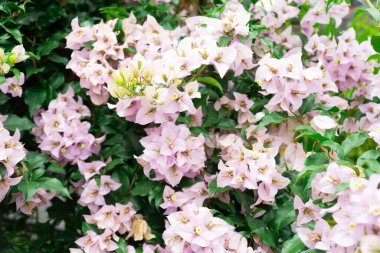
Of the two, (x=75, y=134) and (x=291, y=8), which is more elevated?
(x=291, y=8)

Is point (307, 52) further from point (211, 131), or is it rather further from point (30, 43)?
point (30, 43)

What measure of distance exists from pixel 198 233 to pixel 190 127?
31 cm

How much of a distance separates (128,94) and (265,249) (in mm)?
457

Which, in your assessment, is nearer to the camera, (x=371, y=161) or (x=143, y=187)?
(x=371, y=161)

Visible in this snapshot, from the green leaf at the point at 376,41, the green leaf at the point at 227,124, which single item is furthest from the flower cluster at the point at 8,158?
the green leaf at the point at 376,41

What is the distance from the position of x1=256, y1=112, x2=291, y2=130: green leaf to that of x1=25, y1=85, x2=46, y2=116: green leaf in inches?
23.4

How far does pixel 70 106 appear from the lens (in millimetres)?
1354

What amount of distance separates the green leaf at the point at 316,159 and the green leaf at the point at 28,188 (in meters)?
0.59

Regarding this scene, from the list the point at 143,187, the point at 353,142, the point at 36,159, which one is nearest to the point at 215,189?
the point at 143,187

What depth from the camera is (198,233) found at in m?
1.00

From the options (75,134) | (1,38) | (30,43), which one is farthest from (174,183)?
(30,43)

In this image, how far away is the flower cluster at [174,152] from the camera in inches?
44.1

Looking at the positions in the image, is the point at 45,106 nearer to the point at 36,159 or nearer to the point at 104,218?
the point at 36,159

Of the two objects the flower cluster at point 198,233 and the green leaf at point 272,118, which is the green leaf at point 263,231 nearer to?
the flower cluster at point 198,233
